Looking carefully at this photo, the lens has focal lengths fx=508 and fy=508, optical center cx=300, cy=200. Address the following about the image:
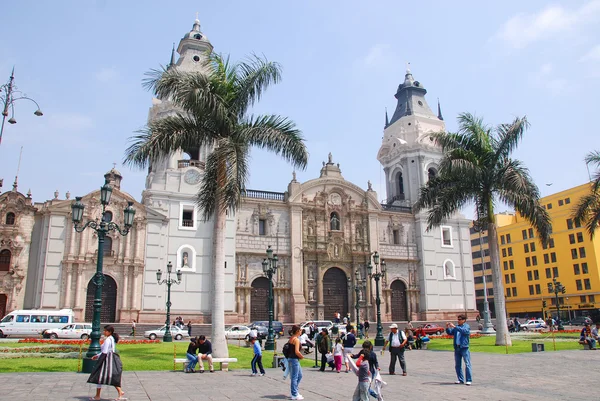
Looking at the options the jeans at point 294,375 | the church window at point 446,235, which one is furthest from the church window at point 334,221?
the jeans at point 294,375

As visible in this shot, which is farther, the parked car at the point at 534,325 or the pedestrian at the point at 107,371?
the parked car at the point at 534,325

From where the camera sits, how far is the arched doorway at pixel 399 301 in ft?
145

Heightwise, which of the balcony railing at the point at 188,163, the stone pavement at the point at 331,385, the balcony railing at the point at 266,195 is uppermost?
the balcony railing at the point at 188,163

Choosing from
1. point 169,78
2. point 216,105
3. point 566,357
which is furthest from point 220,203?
point 566,357

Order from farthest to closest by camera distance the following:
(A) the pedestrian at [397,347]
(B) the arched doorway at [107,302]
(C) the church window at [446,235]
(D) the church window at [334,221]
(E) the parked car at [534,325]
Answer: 1. (C) the church window at [446,235]
2. (D) the church window at [334,221]
3. (E) the parked car at [534,325]
4. (B) the arched doorway at [107,302]
5. (A) the pedestrian at [397,347]

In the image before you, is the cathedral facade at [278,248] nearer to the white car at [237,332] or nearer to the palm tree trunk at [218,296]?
the white car at [237,332]

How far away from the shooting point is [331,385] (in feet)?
40.2

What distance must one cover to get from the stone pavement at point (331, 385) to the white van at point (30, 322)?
18672mm

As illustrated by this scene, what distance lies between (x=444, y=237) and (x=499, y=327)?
1017 inches

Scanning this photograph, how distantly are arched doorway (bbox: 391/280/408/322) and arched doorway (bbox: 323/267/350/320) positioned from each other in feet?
15.2

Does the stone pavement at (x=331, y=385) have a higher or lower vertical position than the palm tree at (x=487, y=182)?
lower

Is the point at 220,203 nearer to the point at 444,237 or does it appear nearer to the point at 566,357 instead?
the point at 566,357

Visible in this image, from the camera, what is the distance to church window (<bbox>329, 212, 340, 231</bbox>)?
44.0 meters

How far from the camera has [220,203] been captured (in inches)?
701
